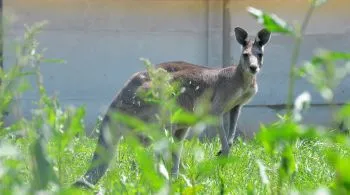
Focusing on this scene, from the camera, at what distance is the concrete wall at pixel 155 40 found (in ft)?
42.8

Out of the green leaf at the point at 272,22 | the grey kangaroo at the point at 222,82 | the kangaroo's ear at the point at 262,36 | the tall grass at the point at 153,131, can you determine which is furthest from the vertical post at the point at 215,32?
the green leaf at the point at 272,22

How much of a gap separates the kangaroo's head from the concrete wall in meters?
3.65

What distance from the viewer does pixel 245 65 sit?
9.30 m

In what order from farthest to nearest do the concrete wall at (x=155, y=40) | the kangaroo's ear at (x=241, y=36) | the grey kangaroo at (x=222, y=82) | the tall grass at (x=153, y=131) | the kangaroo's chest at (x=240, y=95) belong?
the concrete wall at (x=155, y=40) → the kangaroo's ear at (x=241, y=36) → the kangaroo's chest at (x=240, y=95) → the grey kangaroo at (x=222, y=82) → the tall grass at (x=153, y=131)

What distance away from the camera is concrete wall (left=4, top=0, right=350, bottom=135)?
1305cm

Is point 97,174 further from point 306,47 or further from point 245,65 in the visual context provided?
point 306,47

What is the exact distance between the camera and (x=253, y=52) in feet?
30.1

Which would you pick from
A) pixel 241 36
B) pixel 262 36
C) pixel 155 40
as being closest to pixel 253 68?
pixel 262 36

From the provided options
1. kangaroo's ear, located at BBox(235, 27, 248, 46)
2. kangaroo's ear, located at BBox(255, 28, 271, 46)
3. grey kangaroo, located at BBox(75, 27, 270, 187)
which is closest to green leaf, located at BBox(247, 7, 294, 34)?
grey kangaroo, located at BBox(75, 27, 270, 187)

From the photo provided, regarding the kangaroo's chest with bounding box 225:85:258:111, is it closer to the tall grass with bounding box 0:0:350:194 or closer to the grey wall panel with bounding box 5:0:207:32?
the grey wall panel with bounding box 5:0:207:32

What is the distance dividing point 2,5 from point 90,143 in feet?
15.7

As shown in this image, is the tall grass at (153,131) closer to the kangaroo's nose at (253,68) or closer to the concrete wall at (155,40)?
the kangaroo's nose at (253,68)

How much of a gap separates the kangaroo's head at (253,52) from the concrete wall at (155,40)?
144 inches

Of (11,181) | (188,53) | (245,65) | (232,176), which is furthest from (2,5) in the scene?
(11,181)
